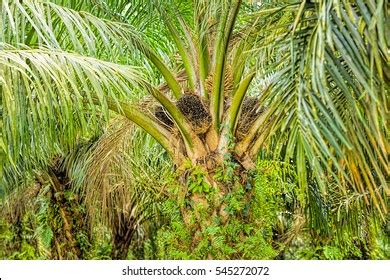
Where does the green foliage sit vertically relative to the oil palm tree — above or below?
below

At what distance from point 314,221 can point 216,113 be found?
1.36m

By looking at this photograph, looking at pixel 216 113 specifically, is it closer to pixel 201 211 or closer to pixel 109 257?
pixel 201 211

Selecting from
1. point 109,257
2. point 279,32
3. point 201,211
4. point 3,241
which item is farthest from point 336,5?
point 3,241

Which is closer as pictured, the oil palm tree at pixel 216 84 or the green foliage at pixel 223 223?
the oil palm tree at pixel 216 84

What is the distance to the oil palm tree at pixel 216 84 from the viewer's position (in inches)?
59.7

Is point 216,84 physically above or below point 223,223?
above

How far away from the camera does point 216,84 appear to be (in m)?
3.00

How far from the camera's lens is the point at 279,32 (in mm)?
1987

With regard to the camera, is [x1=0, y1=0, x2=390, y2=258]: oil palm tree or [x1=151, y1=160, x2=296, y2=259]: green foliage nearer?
[x1=0, y1=0, x2=390, y2=258]: oil palm tree

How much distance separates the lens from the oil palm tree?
152 centimetres

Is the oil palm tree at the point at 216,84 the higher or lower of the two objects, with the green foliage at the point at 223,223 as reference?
higher
